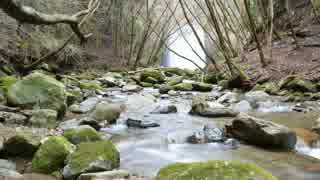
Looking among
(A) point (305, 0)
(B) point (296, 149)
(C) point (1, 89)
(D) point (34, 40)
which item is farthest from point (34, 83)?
(A) point (305, 0)

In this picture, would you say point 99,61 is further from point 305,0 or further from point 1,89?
point 1,89

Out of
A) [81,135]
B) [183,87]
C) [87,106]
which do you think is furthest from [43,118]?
[183,87]

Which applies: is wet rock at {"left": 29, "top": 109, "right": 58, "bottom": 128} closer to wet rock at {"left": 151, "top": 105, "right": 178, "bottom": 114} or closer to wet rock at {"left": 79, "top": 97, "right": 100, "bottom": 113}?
wet rock at {"left": 79, "top": 97, "right": 100, "bottom": 113}

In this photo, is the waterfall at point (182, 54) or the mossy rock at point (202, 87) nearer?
the mossy rock at point (202, 87)

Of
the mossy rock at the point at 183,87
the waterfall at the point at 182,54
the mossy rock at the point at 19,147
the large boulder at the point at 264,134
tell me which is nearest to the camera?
the mossy rock at the point at 19,147

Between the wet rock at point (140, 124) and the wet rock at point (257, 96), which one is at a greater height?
the wet rock at point (257, 96)

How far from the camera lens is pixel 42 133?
3615mm

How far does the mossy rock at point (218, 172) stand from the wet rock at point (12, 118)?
8.49 feet

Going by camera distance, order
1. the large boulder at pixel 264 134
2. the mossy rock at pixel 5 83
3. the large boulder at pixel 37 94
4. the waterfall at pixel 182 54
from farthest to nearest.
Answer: the waterfall at pixel 182 54 → the mossy rock at pixel 5 83 → the large boulder at pixel 37 94 → the large boulder at pixel 264 134

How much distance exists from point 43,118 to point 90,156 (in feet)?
6.18

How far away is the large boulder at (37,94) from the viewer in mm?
4672

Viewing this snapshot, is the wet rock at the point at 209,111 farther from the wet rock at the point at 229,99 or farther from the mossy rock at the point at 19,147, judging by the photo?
the mossy rock at the point at 19,147

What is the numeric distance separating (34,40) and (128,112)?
180 inches

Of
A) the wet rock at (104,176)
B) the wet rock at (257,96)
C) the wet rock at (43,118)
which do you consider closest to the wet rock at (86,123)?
the wet rock at (43,118)
